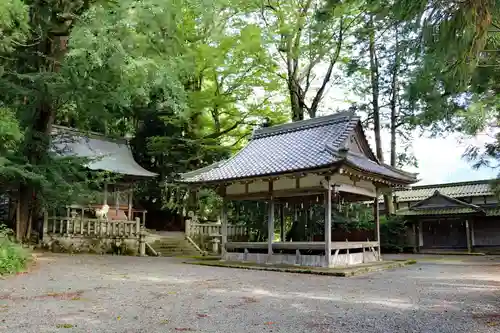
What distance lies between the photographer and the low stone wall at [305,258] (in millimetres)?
12133

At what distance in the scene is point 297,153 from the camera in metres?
13.3

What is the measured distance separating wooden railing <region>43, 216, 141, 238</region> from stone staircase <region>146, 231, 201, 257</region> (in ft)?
3.43

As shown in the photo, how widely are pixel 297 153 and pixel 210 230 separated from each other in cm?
922

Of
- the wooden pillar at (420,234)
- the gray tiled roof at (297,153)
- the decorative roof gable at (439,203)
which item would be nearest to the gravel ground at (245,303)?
the gray tiled roof at (297,153)

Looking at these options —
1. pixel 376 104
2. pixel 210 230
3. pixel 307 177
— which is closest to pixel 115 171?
pixel 210 230

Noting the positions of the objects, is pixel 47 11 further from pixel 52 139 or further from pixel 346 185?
pixel 346 185

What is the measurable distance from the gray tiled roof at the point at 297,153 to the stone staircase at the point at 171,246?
5575 mm

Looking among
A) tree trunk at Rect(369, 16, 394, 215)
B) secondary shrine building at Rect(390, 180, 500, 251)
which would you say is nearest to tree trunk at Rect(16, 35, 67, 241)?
tree trunk at Rect(369, 16, 394, 215)

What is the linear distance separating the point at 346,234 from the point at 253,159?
436 centimetres

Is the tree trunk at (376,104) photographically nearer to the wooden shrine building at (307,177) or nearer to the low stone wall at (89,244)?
the wooden shrine building at (307,177)

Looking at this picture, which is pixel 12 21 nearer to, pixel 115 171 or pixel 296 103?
pixel 115 171

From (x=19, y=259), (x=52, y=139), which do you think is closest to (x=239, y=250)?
(x=19, y=259)

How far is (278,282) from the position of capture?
9219 mm

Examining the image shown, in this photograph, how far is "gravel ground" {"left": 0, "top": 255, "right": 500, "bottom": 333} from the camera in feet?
16.7
